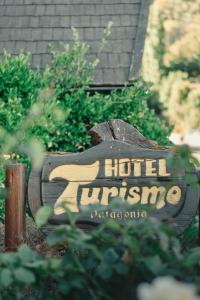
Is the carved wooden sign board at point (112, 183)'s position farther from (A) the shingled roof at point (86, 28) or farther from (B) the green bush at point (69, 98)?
(A) the shingled roof at point (86, 28)

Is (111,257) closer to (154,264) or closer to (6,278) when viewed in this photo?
(154,264)

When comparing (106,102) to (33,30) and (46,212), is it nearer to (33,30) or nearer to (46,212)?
(33,30)

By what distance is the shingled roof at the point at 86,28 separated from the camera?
8.53 m

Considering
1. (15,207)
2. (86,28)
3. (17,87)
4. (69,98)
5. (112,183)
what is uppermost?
(86,28)

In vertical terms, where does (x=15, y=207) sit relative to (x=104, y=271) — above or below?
below

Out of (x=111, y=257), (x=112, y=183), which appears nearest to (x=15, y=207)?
(x=112, y=183)

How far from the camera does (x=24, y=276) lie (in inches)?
80.5

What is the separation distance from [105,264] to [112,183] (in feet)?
6.69

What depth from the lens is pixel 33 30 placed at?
905 centimetres

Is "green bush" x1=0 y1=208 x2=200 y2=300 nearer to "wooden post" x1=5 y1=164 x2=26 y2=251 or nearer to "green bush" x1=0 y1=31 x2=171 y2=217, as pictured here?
"wooden post" x1=5 y1=164 x2=26 y2=251

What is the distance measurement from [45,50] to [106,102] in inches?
76.6

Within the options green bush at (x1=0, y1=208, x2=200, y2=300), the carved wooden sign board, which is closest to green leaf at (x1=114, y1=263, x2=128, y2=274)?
green bush at (x1=0, y1=208, x2=200, y2=300)

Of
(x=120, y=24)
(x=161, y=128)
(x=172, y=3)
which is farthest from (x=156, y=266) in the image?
(x=172, y=3)

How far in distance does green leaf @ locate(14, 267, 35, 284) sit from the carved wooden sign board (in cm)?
202
